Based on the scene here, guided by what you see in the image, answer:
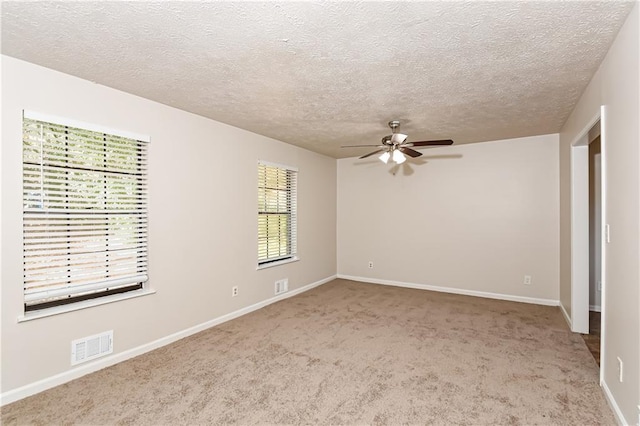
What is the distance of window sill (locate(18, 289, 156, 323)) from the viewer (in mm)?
2473

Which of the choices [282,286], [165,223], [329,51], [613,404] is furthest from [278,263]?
[613,404]

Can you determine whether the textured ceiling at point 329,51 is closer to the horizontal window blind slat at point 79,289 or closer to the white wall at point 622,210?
the white wall at point 622,210

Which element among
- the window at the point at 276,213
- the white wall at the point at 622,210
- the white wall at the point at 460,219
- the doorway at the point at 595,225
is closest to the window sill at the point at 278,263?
the window at the point at 276,213

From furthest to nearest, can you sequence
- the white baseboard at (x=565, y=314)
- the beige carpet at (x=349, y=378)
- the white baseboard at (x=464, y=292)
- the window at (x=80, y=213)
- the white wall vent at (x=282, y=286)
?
the white wall vent at (x=282, y=286), the white baseboard at (x=464, y=292), the white baseboard at (x=565, y=314), the window at (x=80, y=213), the beige carpet at (x=349, y=378)

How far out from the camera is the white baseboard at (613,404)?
2041 millimetres

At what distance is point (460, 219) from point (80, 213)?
5.16m

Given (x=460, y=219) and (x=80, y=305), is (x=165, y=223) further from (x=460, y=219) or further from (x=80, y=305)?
(x=460, y=219)

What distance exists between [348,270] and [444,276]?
1858 mm

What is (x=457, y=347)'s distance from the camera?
3.33m

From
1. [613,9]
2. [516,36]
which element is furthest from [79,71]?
[613,9]

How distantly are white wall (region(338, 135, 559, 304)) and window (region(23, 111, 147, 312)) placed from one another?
410cm

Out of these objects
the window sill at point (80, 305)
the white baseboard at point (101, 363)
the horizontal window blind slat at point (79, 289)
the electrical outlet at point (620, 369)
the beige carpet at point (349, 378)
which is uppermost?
the horizontal window blind slat at point (79, 289)

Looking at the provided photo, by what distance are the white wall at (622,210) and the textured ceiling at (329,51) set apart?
172 millimetres

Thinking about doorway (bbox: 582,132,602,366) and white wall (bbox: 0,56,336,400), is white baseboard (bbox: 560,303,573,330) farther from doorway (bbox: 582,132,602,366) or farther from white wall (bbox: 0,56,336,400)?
white wall (bbox: 0,56,336,400)
